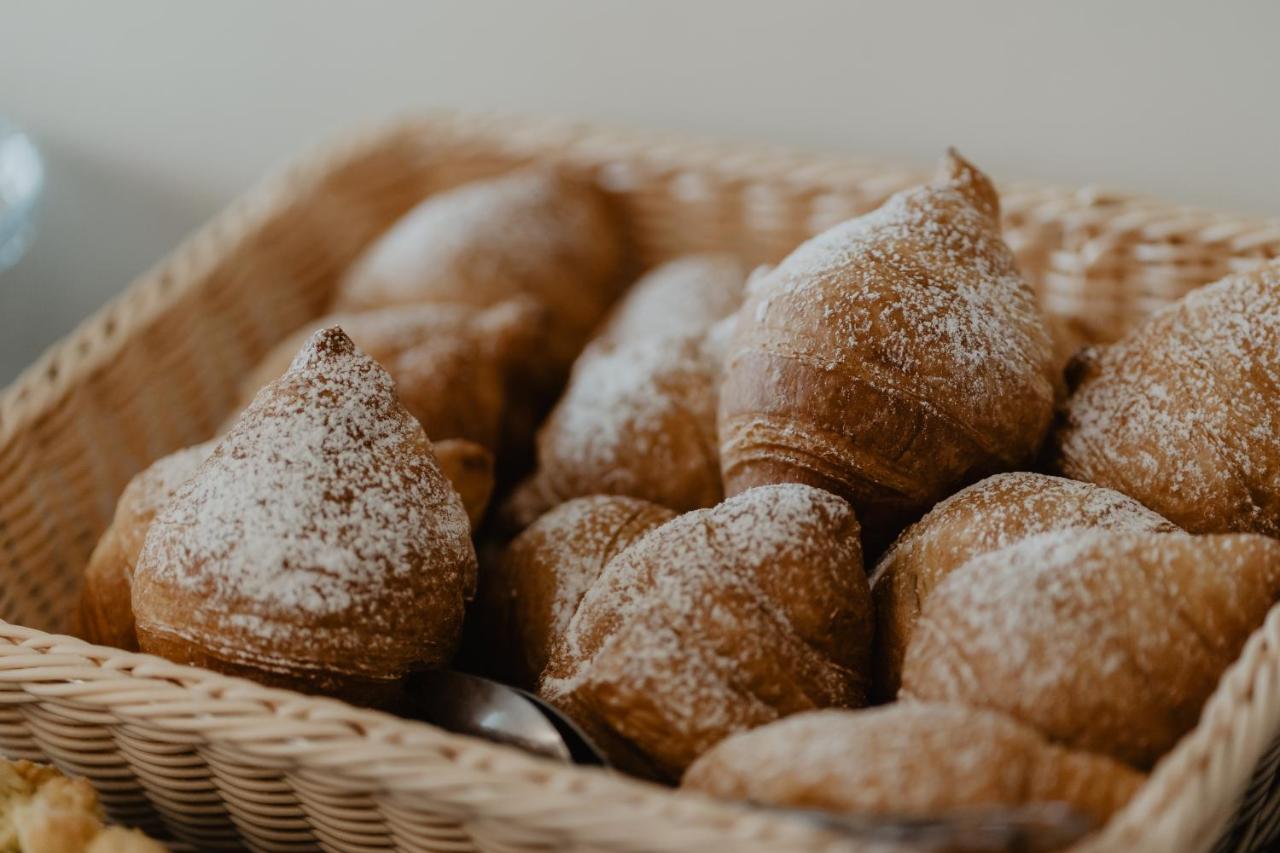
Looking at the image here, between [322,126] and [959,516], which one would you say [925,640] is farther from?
[322,126]

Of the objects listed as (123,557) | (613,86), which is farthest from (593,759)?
(613,86)

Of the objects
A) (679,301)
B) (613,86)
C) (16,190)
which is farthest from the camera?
(16,190)

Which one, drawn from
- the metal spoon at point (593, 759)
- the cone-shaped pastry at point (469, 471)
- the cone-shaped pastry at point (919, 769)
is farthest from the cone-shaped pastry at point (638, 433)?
the cone-shaped pastry at point (919, 769)

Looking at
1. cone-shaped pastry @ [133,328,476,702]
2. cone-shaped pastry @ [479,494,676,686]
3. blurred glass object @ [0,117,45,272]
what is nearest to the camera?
cone-shaped pastry @ [133,328,476,702]

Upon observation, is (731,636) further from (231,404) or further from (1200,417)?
(231,404)

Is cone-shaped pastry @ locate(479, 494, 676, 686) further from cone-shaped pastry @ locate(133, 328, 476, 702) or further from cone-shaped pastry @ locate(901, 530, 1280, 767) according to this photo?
cone-shaped pastry @ locate(901, 530, 1280, 767)

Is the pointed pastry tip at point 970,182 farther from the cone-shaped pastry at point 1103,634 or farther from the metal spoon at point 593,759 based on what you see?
the metal spoon at point 593,759

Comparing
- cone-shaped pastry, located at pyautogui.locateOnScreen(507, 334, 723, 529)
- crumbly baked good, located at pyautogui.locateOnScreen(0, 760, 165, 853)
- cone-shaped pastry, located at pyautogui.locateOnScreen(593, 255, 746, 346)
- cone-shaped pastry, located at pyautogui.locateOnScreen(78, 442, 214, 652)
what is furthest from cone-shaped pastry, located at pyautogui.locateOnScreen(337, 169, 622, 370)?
crumbly baked good, located at pyautogui.locateOnScreen(0, 760, 165, 853)
